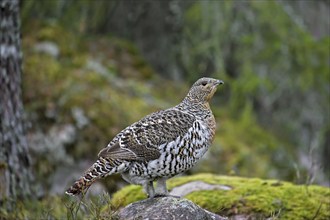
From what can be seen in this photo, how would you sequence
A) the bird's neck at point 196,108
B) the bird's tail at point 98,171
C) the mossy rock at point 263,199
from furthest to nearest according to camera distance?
the mossy rock at point 263,199 → the bird's neck at point 196,108 → the bird's tail at point 98,171

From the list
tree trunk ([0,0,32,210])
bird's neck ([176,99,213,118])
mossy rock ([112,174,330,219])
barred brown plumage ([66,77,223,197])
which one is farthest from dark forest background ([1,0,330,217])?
barred brown plumage ([66,77,223,197])

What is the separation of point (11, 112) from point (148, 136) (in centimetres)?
235

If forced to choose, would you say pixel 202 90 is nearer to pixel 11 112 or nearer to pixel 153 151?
pixel 153 151

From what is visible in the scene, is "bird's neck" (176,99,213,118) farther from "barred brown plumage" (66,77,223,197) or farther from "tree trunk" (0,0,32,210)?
"tree trunk" (0,0,32,210)

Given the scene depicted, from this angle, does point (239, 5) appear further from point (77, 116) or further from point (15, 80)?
point (15, 80)

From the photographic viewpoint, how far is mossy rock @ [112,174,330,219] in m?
5.73

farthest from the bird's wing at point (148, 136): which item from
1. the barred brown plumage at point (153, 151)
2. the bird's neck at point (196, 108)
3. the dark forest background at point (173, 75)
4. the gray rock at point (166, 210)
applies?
the dark forest background at point (173, 75)

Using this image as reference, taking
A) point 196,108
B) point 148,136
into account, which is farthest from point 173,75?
point 148,136

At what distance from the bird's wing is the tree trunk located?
2.09m

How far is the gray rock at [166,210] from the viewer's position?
4.58 metres

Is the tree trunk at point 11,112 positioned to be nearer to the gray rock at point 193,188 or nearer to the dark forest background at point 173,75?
the dark forest background at point 173,75

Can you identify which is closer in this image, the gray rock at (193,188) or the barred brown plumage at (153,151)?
the barred brown plumage at (153,151)

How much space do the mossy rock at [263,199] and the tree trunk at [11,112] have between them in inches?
47.4

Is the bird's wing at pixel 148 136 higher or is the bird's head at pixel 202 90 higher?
the bird's head at pixel 202 90
